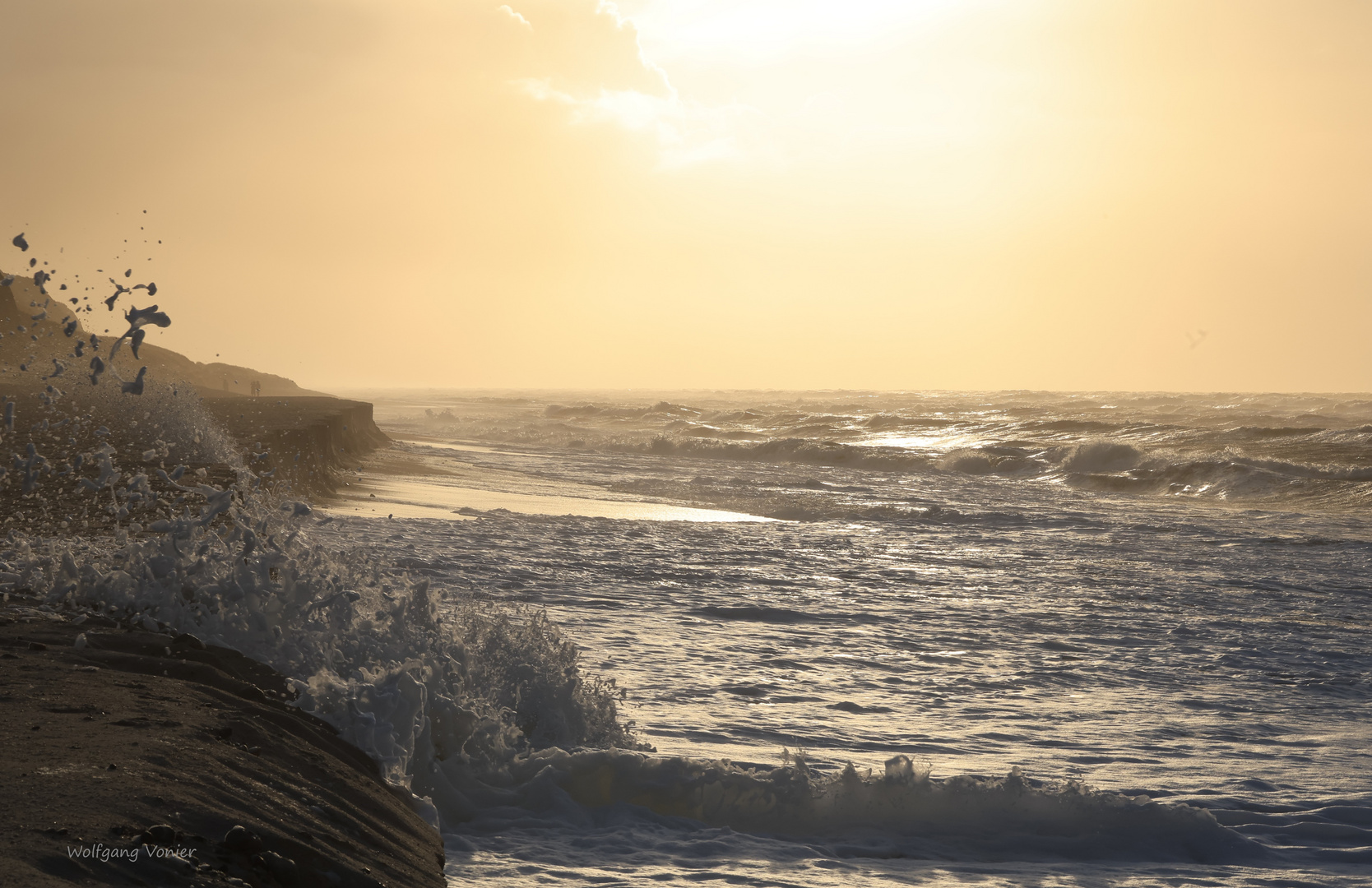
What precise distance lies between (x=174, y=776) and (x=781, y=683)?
4.54 meters

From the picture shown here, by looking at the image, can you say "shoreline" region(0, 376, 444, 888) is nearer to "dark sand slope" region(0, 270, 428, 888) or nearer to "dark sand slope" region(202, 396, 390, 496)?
"dark sand slope" region(0, 270, 428, 888)

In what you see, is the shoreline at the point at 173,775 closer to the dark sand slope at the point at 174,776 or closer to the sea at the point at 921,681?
the dark sand slope at the point at 174,776

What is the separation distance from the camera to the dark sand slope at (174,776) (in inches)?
104

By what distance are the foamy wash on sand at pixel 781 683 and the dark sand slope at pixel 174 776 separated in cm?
27

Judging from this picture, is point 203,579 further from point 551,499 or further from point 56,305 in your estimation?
point 56,305

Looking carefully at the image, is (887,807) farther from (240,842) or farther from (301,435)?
(301,435)

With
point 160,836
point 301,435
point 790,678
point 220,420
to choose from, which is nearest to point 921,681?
point 790,678

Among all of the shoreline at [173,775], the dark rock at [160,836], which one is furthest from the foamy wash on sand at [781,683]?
the dark rock at [160,836]

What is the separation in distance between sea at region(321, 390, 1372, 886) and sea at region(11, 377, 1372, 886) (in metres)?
0.03

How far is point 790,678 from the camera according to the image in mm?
7102

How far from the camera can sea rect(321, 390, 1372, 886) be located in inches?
171

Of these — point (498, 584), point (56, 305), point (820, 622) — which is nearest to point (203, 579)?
point (498, 584)

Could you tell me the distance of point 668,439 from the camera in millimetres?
38344

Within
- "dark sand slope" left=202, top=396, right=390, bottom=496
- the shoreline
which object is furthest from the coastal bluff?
the shoreline
